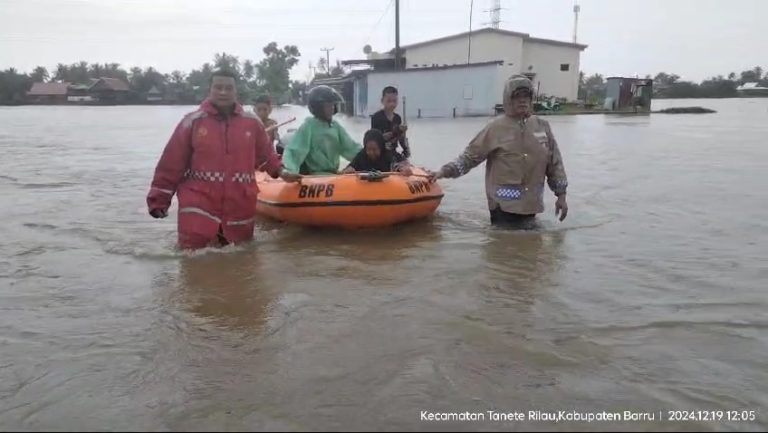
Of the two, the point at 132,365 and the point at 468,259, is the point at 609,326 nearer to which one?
the point at 468,259

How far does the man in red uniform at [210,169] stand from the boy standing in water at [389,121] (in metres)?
2.01

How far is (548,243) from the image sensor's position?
5.72m

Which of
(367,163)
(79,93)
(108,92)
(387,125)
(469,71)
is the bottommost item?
(367,163)

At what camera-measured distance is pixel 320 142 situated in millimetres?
6789

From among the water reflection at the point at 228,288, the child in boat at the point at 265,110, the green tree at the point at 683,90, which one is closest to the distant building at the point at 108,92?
the green tree at the point at 683,90

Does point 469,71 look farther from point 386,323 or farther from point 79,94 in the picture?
point 79,94

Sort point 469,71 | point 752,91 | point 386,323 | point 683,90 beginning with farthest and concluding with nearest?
point 683,90 < point 752,91 < point 469,71 < point 386,323

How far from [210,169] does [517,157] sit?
2.60m

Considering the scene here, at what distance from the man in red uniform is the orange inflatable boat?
83 centimetres

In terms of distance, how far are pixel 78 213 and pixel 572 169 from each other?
829 cm

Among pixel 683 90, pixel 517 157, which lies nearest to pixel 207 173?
pixel 517 157

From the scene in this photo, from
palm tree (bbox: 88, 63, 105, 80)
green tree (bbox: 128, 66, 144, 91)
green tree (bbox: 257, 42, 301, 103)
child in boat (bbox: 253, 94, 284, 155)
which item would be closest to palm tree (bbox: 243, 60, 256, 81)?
green tree (bbox: 257, 42, 301, 103)

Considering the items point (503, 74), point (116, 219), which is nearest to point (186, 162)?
point (116, 219)

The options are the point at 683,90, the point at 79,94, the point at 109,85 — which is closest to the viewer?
the point at 683,90
